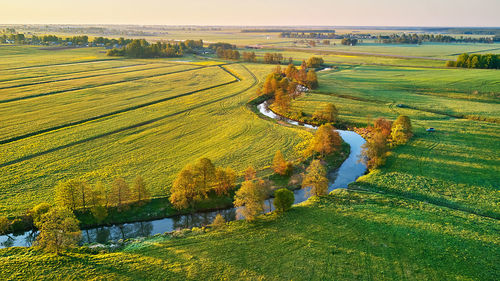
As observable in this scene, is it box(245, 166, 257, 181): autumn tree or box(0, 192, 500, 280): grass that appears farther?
box(245, 166, 257, 181): autumn tree

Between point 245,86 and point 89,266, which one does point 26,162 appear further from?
point 245,86

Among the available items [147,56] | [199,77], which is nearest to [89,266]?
[199,77]

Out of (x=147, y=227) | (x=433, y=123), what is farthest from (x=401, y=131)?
(x=147, y=227)

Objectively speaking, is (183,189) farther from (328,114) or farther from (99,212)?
(328,114)

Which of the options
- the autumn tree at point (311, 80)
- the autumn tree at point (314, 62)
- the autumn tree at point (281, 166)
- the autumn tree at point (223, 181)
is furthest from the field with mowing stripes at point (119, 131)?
the autumn tree at point (314, 62)

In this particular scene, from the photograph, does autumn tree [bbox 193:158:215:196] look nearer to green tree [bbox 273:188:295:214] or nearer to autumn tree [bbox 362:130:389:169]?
green tree [bbox 273:188:295:214]

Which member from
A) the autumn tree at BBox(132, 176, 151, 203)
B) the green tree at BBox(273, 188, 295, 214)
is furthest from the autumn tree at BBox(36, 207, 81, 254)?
the green tree at BBox(273, 188, 295, 214)
